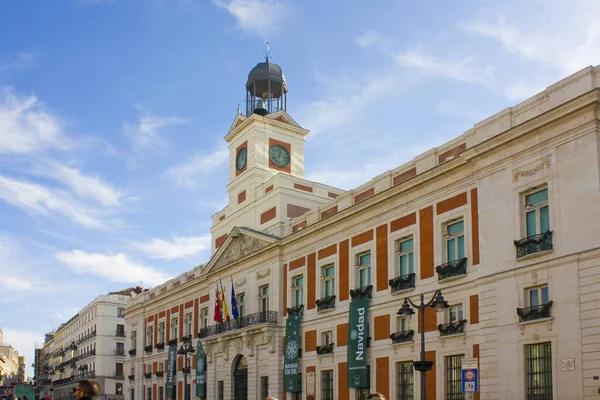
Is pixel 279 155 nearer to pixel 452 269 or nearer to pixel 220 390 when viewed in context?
pixel 220 390

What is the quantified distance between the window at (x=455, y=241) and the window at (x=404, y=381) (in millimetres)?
4819

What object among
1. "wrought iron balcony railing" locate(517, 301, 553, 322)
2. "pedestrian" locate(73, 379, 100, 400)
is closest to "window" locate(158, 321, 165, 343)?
"wrought iron balcony railing" locate(517, 301, 553, 322)

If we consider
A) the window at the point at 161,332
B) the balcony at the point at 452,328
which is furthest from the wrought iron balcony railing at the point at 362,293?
the window at the point at 161,332

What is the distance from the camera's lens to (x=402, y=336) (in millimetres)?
32781

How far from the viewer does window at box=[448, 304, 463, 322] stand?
30109 mm

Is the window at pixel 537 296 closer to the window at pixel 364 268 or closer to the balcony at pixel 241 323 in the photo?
the window at pixel 364 268

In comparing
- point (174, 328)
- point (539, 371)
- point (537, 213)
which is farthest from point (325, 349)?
point (174, 328)

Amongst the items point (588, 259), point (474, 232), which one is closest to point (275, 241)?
point (474, 232)

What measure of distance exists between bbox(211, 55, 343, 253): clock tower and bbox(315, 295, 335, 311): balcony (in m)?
6.36

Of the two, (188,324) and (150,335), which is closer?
(188,324)

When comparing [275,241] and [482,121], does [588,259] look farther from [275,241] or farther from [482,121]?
[275,241]

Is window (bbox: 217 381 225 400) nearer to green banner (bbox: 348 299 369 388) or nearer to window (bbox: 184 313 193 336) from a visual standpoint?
window (bbox: 184 313 193 336)

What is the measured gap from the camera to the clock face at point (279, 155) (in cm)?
5022

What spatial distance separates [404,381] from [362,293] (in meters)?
4.55
